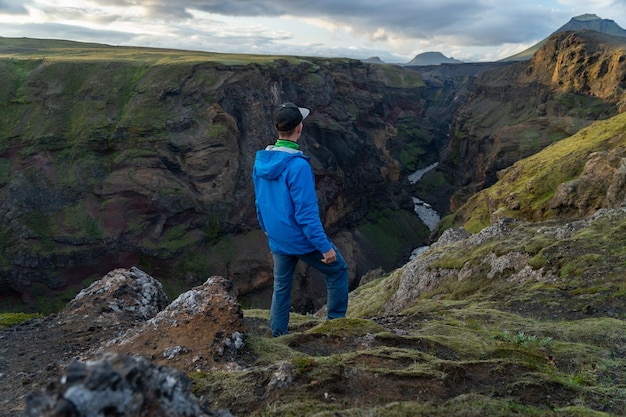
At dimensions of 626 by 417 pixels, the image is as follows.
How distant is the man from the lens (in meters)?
6.97

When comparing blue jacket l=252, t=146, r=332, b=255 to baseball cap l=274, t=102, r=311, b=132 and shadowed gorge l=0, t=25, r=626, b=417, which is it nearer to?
baseball cap l=274, t=102, r=311, b=132

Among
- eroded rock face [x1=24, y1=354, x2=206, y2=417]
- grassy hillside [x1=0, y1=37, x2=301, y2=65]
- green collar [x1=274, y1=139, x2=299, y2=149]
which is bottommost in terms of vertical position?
eroded rock face [x1=24, y1=354, x2=206, y2=417]

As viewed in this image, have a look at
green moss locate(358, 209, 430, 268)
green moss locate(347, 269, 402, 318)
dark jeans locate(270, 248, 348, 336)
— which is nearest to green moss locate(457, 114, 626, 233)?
green moss locate(347, 269, 402, 318)

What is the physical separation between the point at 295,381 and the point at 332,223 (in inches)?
3227

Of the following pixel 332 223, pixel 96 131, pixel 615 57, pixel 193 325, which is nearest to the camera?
Answer: pixel 193 325

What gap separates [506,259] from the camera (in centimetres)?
1620

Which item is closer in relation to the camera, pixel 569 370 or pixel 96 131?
pixel 569 370

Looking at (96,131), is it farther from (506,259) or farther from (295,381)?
(295,381)

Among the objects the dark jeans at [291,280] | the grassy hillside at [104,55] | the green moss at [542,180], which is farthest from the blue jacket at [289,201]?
the grassy hillside at [104,55]

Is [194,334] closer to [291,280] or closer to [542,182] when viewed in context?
[291,280]

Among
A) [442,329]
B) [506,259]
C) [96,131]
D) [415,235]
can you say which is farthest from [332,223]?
[442,329]

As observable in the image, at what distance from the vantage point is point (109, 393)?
8.60 ft

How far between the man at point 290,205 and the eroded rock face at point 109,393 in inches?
159

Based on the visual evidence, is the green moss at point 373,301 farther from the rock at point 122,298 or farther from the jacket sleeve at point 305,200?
the jacket sleeve at point 305,200
